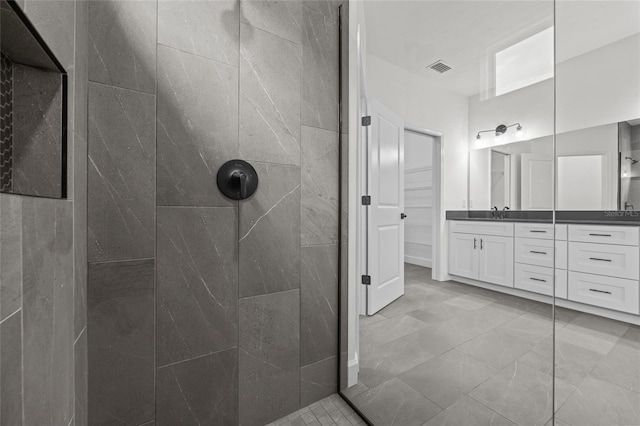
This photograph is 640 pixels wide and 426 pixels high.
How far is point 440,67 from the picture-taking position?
1281 millimetres

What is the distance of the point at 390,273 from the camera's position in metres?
1.60

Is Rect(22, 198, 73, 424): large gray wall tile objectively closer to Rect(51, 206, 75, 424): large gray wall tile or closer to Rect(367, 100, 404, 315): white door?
Rect(51, 206, 75, 424): large gray wall tile

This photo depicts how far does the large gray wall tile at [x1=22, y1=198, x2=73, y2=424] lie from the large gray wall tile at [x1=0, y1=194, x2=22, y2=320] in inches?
1.0

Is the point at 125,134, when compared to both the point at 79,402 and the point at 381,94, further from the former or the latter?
the point at 381,94

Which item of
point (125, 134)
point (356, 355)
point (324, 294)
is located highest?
point (125, 134)

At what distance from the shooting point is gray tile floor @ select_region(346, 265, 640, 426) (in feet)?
3.43

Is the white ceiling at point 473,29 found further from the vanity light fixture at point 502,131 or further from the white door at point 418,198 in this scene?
the white door at point 418,198

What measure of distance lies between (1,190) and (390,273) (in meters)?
1.57

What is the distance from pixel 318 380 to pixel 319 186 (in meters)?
1.08

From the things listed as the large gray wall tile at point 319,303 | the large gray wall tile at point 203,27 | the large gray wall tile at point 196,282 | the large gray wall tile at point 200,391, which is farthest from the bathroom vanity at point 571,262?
the large gray wall tile at point 203,27

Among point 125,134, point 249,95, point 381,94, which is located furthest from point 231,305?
point 381,94

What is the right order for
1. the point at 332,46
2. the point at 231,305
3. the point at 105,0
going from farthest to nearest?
the point at 332,46
the point at 231,305
the point at 105,0

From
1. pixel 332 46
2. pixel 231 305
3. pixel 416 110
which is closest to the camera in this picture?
pixel 231 305

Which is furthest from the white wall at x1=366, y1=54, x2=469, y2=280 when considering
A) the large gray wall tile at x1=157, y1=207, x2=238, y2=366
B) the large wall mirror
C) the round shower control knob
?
the large gray wall tile at x1=157, y1=207, x2=238, y2=366
